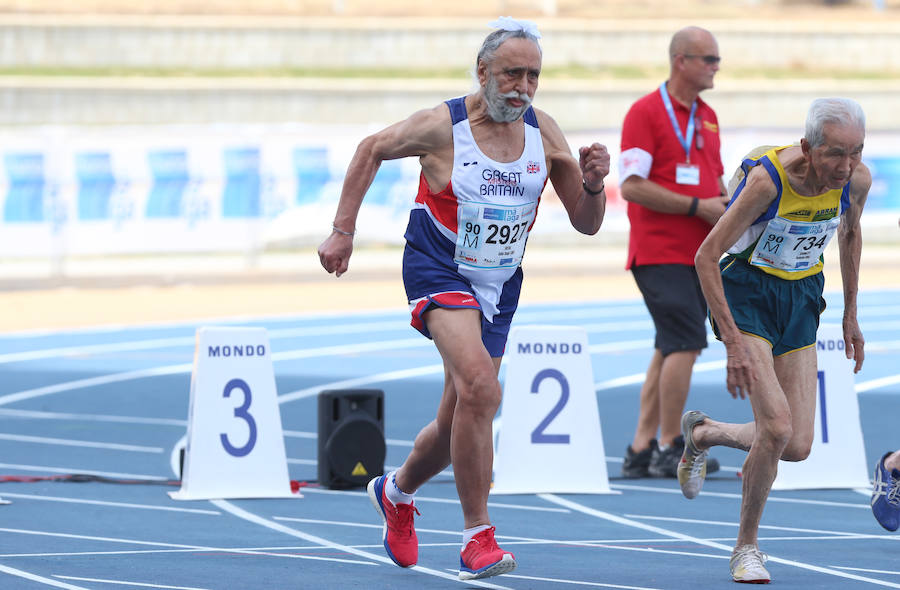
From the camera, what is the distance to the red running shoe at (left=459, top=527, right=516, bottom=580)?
5.46 metres

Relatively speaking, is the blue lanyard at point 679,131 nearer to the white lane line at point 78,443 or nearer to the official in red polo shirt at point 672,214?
the official in red polo shirt at point 672,214

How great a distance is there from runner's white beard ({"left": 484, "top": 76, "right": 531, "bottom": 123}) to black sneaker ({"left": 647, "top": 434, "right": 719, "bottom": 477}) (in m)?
3.00

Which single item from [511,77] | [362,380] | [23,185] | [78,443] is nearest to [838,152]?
[511,77]

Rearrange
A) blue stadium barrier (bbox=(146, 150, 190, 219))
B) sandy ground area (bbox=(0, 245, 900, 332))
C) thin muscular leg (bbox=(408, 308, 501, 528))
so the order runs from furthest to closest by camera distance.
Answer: blue stadium barrier (bbox=(146, 150, 190, 219)), sandy ground area (bbox=(0, 245, 900, 332)), thin muscular leg (bbox=(408, 308, 501, 528))

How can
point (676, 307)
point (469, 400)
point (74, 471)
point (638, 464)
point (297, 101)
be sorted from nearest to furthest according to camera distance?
point (469, 400)
point (676, 307)
point (638, 464)
point (74, 471)
point (297, 101)

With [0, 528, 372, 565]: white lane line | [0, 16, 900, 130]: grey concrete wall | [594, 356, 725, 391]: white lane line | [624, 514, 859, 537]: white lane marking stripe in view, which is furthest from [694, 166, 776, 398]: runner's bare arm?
[0, 16, 900, 130]: grey concrete wall

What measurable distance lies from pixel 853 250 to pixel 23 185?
16.1 metres

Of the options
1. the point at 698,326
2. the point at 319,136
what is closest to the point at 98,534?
the point at 698,326

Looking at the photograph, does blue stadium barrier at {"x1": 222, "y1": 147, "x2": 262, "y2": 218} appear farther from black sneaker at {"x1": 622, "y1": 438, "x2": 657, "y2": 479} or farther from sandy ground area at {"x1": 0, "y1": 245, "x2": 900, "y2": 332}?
black sneaker at {"x1": 622, "y1": 438, "x2": 657, "y2": 479}

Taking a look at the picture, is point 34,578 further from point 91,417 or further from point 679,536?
point 91,417

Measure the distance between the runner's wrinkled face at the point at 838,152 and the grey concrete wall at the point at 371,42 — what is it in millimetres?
26358

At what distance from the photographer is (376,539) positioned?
669cm

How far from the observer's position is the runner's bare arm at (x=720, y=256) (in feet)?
Answer: 18.6

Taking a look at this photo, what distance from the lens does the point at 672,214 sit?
8211 mm
